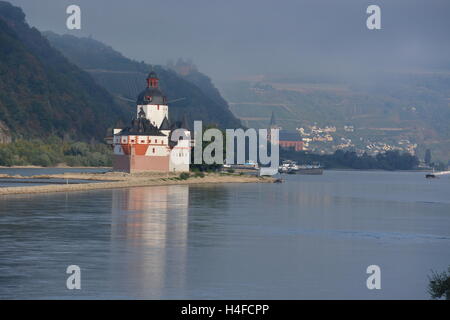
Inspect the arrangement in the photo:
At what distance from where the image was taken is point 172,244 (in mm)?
51375

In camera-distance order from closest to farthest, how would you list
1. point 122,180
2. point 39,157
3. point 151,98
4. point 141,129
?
point 122,180, point 141,129, point 151,98, point 39,157

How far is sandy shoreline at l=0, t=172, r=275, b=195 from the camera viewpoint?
97.9 m

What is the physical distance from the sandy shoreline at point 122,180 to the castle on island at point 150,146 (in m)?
4.39

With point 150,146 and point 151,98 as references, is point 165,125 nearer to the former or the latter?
point 151,98

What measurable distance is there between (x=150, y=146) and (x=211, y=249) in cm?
10080

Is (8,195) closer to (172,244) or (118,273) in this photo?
(172,244)

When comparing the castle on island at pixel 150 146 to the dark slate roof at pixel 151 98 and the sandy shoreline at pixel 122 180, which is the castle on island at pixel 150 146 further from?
the sandy shoreline at pixel 122 180

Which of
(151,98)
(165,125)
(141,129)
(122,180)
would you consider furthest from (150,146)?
(122,180)

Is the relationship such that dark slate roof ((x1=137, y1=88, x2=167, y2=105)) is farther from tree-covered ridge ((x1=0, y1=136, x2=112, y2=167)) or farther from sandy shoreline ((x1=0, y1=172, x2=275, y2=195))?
tree-covered ridge ((x1=0, y1=136, x2=112, y2=167))

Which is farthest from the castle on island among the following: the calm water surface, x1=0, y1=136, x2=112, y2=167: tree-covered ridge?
the calm water surface

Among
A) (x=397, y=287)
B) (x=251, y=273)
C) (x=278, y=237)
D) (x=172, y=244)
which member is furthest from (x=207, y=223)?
(x=397, y=287)

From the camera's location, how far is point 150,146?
5881 inches

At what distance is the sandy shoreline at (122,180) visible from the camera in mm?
97944
